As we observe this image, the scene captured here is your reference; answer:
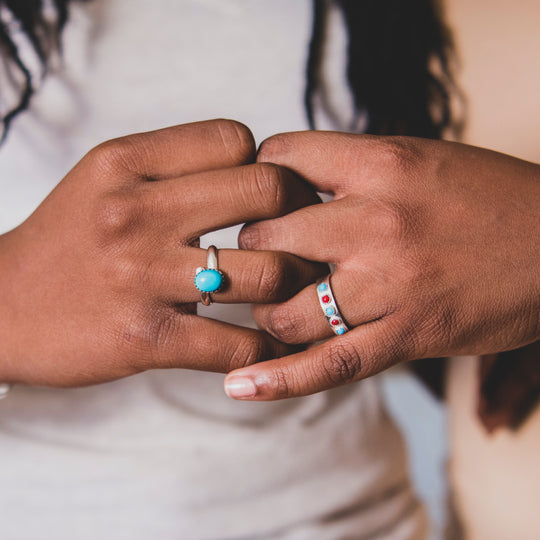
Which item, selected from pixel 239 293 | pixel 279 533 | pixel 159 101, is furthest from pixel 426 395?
pixel 159 101

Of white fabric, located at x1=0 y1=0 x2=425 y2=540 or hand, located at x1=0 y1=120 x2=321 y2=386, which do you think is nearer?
hand, located at x1=0 y1=120 x2=321 y2=386

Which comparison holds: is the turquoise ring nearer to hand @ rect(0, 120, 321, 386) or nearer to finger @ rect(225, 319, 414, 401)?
hand @ rect(0, 120, 321, 386)

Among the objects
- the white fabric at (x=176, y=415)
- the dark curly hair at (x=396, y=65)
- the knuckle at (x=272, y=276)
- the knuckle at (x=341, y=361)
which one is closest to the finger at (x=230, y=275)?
the knuckle at (x=272, y=276)

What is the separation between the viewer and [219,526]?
881 millimetres

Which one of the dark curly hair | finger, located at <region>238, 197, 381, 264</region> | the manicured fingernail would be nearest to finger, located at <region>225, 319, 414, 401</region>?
the manicured fingernail

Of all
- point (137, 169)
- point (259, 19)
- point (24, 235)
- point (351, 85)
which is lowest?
point (24, 235)

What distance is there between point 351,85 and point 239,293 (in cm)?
60

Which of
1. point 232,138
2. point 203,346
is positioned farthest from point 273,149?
point 203,346

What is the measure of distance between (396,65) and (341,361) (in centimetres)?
71

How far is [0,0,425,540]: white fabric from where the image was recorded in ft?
2.84

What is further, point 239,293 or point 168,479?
point 168,479

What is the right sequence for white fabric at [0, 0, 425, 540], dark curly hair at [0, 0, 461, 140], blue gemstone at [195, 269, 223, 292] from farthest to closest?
dark curly hair at [0, 0, 461, 140], white fabric at [0, 0, 425, 540], blue gemstone at [195, 269, 223, 292]

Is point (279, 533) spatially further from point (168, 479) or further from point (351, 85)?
point (351, 85)

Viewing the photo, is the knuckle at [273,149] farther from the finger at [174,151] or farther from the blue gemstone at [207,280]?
the blue gemstone at [207,280]
